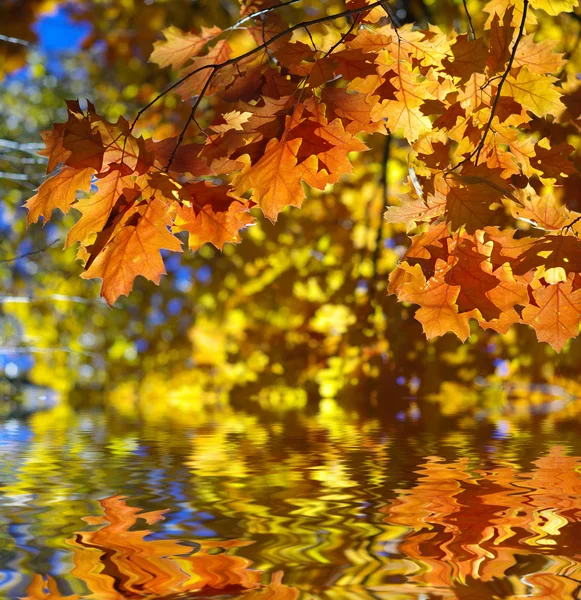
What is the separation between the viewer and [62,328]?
586cm

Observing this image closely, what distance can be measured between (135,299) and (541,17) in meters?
2.94

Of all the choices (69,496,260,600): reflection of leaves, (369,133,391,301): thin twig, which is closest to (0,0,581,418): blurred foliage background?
(369,133,391,301): thin twig

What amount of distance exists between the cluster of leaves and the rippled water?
0.30 m

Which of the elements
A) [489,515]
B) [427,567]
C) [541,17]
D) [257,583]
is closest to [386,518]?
[489,515]

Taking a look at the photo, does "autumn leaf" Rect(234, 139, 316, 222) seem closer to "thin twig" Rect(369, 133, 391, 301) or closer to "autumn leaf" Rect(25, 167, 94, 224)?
"autumn leaf" Rect(25, 167, 94, 224)

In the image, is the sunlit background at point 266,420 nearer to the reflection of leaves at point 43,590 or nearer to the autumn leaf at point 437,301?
the reflection of leaves at point 43,590

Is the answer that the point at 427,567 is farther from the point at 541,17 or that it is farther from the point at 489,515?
the point at 541,17

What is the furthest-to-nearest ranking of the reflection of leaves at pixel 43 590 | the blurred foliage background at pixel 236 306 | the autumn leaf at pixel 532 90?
the blurred foliage background at pixel 236 306, the autumn leaf at pixel 532 90, the reflection of leaves at pixel 43 590

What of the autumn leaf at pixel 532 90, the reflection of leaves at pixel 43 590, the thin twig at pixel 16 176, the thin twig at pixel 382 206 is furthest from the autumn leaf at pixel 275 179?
the thin twig at pixel 382 206

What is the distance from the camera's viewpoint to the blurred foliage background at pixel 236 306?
3486 mm

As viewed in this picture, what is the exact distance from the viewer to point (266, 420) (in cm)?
284

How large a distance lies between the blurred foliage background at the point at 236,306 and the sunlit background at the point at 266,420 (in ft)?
0.04

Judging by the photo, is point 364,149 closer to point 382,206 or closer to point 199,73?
point 199,73

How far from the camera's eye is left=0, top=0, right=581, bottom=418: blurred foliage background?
137 inches
